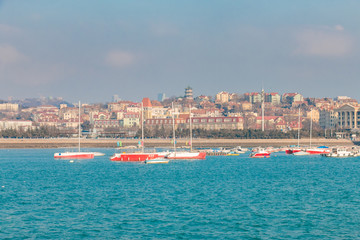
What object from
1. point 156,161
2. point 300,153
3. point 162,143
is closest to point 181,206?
point 156,161

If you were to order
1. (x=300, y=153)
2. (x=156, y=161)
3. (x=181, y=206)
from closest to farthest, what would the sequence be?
(x=181, y=206) < (x=156, y=161) < (x=300, y=153)

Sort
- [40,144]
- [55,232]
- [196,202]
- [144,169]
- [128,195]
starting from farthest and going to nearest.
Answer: [40,144] → [144,169] → [128,195] → [196,202] → [55,232]

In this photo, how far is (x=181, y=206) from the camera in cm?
2688

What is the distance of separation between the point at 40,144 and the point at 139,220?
298ft

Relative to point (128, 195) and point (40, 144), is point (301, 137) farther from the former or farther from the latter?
point (128, 195)

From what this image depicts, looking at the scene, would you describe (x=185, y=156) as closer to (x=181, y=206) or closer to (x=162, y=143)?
(x=181, y=206)

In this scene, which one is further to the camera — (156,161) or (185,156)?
(185,156)

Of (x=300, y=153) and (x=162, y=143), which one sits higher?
(x=162, y=143)

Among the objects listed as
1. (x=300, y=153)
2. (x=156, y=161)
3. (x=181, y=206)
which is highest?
(x=300, y=153)

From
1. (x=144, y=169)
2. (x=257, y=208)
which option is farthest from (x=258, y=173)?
(x=257, y=208)

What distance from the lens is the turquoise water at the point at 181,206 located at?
2148 centimetres

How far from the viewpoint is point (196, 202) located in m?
28.2

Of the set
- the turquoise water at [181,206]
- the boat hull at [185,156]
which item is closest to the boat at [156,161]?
the boat hull at [185,156]

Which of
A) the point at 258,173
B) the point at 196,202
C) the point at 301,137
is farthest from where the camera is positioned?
the point at 301,137
